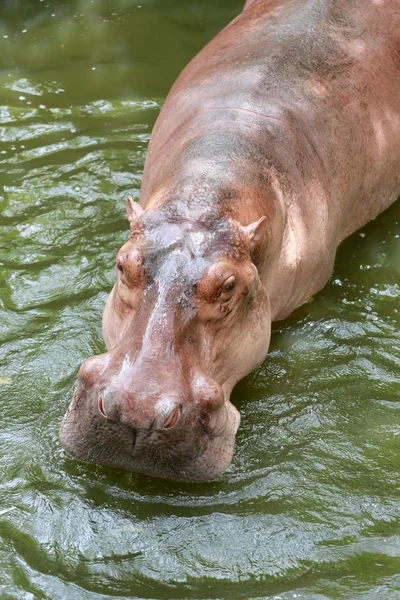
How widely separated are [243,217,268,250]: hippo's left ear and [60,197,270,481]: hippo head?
11 mm


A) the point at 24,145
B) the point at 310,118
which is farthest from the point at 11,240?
the point at 310,118

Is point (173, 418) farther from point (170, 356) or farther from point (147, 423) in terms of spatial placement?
point (170, 356)

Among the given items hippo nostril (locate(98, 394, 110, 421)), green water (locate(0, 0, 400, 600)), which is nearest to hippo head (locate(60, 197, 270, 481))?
hippo nostril (locate(98, 394, 110, 421))

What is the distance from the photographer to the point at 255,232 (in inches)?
163

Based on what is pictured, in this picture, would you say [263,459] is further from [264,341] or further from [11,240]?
[11,240]

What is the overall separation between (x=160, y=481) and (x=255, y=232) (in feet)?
3.80

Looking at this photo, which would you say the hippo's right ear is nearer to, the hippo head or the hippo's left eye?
the hippo head

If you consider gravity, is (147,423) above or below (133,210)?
below

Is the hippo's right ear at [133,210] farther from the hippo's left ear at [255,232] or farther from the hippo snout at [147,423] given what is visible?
the hippo snout at [147,423]

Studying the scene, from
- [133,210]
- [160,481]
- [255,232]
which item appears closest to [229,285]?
[255,232]

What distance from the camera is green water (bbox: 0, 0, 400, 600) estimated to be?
3.54 m

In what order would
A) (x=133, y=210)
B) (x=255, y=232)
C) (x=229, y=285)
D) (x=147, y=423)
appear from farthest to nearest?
(x=133, y=210), (x=255, y=232), (x=229, y=285), (x=147, y=423)

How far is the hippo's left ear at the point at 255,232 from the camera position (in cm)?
411

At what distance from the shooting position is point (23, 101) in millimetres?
7574
